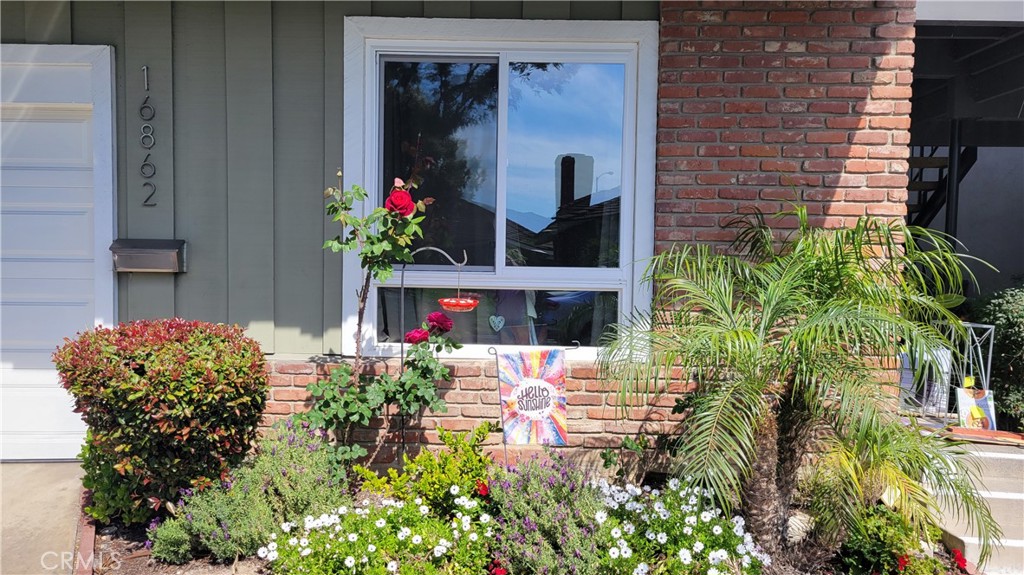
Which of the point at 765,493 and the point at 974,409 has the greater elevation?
the point at 974,409

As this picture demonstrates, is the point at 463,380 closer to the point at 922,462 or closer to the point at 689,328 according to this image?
the point at 689,328

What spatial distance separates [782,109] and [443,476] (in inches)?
114

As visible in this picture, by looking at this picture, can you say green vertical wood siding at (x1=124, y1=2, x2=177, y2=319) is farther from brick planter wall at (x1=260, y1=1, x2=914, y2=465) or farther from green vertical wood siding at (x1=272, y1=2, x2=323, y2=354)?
brick planter wall at (x1=260, y1=1, x2=914, y2=465)

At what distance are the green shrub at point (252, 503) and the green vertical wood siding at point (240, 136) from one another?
2.73ft

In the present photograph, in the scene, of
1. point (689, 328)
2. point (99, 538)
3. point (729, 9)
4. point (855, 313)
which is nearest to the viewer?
point (855, 313)

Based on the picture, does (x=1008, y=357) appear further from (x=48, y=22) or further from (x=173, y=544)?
(x=48, y=22)

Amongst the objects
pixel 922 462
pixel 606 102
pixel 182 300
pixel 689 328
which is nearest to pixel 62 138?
pixel 182 300

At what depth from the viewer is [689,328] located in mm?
3133

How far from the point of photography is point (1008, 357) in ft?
16.4

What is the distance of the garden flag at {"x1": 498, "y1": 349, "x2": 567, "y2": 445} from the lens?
350 cm

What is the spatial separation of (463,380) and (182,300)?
1.82 metres

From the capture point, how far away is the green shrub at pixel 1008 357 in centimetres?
487

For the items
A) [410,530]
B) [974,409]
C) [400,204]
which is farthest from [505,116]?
[974,409]
